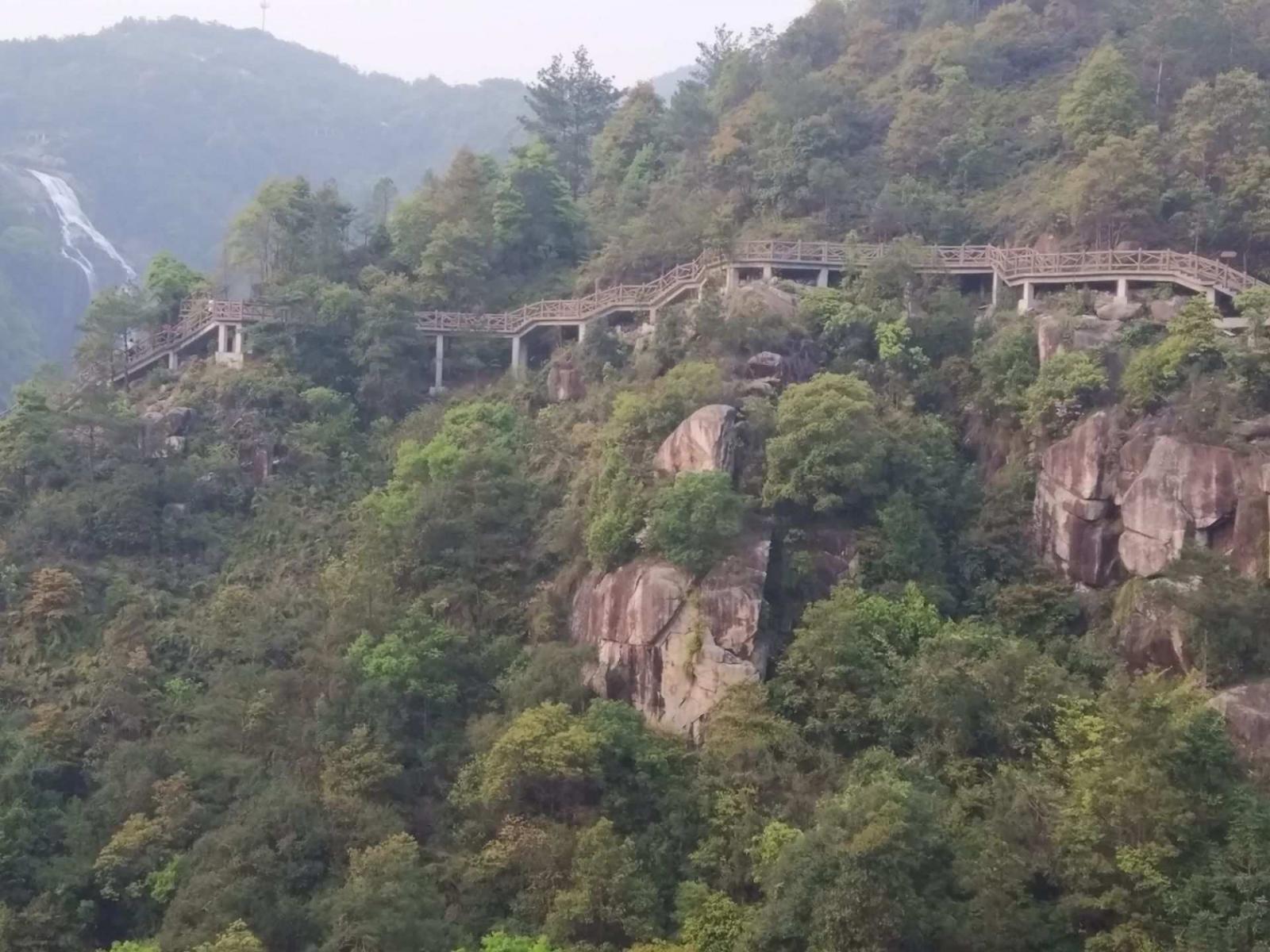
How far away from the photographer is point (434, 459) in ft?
93.5

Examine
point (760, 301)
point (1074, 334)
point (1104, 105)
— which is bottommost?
point (1074, 334)

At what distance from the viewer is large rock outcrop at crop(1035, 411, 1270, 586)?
23.4 m

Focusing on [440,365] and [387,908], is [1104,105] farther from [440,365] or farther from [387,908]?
[387,908]

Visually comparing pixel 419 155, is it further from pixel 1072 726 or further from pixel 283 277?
pixel 1072 726

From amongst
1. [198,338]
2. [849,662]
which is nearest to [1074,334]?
[849,662]

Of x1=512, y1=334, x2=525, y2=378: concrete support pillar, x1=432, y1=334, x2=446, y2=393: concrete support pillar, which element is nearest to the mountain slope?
x1=432, y1=334, x2=446, y2=393: concrete support pillar

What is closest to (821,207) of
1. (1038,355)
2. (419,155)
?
(1038,355)

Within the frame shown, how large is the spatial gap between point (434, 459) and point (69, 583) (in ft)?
25.8

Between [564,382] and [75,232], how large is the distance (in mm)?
56088

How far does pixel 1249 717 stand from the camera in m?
20.9

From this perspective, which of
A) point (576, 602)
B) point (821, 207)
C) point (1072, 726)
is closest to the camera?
point (1072, 726)

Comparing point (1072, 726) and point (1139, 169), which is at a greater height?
point (1139, 169)

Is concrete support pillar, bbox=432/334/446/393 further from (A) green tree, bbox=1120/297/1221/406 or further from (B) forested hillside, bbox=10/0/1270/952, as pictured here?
(A) green tree, bbox=1120/297/1221/406

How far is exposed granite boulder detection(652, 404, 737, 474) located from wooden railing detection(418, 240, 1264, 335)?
663 cm
